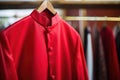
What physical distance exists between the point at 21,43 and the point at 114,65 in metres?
0.61

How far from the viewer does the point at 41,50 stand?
3.85 feet

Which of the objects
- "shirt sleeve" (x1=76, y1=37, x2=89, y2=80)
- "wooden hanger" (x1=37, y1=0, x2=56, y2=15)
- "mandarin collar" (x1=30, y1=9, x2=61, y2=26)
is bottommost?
"shirt sleeve" (x1=76, y1=37, x2=89, y2=80)

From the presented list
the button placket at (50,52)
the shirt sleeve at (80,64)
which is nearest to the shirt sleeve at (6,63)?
the button placket at (50,52)

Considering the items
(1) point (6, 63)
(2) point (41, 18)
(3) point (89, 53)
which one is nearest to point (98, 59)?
(3) point (89, 53)

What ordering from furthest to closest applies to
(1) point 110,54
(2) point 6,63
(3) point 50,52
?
(1) point 110,54, (3) point 50,52, (2) point 6,63

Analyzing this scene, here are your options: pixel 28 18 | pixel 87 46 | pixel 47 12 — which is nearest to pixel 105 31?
pixel 87 46

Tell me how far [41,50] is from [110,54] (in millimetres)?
476

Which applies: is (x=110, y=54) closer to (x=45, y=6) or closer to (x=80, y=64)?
(x=80, y=64)

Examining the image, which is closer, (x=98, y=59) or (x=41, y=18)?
(x=41, y=18)

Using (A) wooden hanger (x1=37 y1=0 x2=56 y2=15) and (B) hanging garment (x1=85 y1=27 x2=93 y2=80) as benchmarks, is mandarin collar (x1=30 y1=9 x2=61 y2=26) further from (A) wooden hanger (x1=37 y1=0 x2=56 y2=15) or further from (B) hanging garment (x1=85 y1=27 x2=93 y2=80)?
(B) hanging garment (x1=85 y1=27 x2=93 y2=80)

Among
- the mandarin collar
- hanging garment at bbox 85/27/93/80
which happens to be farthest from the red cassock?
hanging garment at bbox 85/27/93/80

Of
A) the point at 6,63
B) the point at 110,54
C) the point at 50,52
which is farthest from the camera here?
the point at 110,54

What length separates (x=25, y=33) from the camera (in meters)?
1.17

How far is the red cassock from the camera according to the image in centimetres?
112
